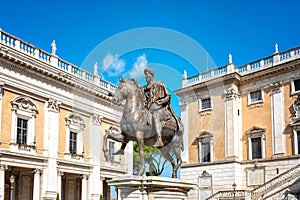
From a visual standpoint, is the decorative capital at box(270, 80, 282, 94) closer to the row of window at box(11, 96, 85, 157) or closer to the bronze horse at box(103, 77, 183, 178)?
the row of window at box(11, 96, 85, 157)

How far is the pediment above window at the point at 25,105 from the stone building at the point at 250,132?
1174 cm

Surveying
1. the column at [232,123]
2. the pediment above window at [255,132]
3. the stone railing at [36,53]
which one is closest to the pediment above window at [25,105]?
the stone railing at [36,53]

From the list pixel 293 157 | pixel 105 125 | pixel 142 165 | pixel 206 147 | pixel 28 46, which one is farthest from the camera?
pixel 206 147

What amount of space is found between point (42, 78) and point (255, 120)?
18.0 meters

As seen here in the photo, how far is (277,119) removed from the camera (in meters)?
32.8

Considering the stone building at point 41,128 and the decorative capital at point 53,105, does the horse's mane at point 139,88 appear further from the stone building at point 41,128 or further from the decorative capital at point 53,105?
the decorative capital at point 53,105

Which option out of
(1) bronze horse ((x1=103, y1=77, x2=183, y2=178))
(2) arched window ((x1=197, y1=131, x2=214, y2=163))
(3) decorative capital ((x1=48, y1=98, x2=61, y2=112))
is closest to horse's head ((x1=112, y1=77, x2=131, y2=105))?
(1) bronze horse ((x1=103, y1=77, x2=183, y2=178))

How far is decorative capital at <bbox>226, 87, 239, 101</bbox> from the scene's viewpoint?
35.6 metres

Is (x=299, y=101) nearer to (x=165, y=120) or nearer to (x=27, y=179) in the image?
(x=27, y=179)

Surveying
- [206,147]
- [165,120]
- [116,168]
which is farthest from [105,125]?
[165,120]

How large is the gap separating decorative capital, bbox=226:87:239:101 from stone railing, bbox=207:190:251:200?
8.42 meters

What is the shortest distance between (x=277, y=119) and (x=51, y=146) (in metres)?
17.8

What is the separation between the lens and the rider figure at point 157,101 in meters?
8.52

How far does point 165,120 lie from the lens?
875 centimetres
